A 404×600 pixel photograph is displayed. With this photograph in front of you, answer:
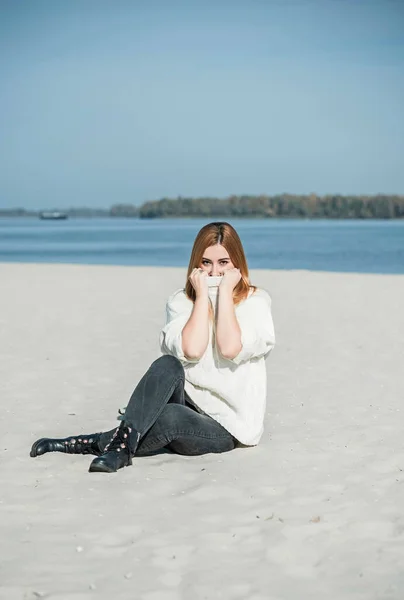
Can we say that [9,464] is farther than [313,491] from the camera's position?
Yes

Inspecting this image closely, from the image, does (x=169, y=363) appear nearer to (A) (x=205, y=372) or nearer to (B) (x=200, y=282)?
(A) (x=205, y=372)

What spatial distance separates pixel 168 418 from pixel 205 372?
38cm

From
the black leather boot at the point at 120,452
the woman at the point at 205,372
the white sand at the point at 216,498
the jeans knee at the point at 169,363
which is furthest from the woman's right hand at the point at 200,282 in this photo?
the white sand at the point at 216,498

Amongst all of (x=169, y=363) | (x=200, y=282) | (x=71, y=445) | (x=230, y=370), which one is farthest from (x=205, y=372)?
(x=71, y=445)

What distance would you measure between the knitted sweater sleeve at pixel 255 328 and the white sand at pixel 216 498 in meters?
0.67

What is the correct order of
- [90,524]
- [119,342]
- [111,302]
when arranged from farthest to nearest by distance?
[111,302], [119,342], [90,524]

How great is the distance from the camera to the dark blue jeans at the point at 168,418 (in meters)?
5.01

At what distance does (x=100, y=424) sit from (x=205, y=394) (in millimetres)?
1456

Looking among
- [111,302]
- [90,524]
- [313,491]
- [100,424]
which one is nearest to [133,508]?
[90,524]

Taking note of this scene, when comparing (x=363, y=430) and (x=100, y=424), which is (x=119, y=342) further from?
(x=363, y=430)

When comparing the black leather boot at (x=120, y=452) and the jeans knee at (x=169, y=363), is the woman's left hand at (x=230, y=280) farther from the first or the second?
the black leather boot at (x=120, y=452)

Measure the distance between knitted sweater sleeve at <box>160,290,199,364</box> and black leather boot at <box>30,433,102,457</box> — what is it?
719mm

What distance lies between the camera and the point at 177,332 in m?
5.25

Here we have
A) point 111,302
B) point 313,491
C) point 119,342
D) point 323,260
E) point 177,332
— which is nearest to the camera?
point 313,491
